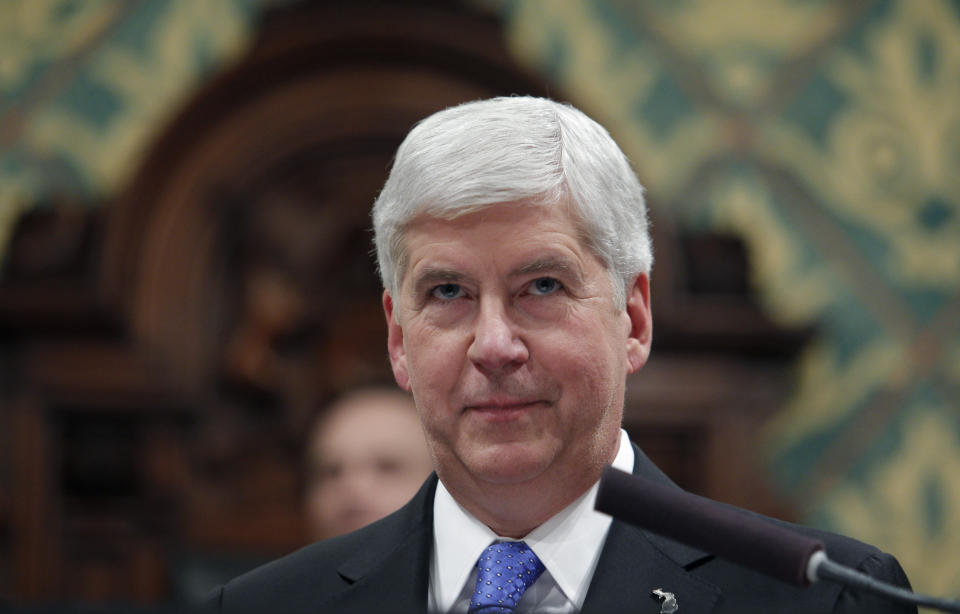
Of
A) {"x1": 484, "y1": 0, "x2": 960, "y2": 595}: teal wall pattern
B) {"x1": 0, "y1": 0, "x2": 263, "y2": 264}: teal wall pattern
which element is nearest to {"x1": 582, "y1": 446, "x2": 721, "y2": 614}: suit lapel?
{"x1": 484, "y1": 0, "x2": 960, "y2": 595}: teal wall pattern

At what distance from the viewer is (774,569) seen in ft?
4.23

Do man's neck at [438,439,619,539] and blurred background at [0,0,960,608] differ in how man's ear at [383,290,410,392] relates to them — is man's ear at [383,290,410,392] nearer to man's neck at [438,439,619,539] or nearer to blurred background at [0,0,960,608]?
man's neck at [438,439,619,539]

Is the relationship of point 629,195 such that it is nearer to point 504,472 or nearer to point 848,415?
point 504,472

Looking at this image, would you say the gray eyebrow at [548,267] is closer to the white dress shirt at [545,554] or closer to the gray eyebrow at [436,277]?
the gray eyebrow at [436,277]


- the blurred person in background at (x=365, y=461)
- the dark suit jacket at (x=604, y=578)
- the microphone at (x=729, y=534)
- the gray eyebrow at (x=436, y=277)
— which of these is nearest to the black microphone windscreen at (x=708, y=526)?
the microphone at (x=729, y=534)

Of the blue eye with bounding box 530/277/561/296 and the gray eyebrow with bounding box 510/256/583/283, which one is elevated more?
the gray eyebrow with bounding box 510/256/583/283

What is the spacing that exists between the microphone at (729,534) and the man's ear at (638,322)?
0.41 meters

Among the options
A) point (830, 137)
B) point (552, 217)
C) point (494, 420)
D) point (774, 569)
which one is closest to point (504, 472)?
point (494, 420)

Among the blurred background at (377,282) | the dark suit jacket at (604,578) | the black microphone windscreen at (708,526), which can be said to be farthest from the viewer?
the blurred background at (377,282)

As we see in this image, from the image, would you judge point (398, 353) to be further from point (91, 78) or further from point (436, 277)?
point (91, 78)

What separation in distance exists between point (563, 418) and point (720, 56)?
296 centimetres

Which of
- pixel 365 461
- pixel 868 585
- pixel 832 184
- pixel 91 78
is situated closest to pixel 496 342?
pixel 868 585

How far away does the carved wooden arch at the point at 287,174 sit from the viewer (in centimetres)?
405

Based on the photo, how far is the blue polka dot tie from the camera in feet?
5.35
